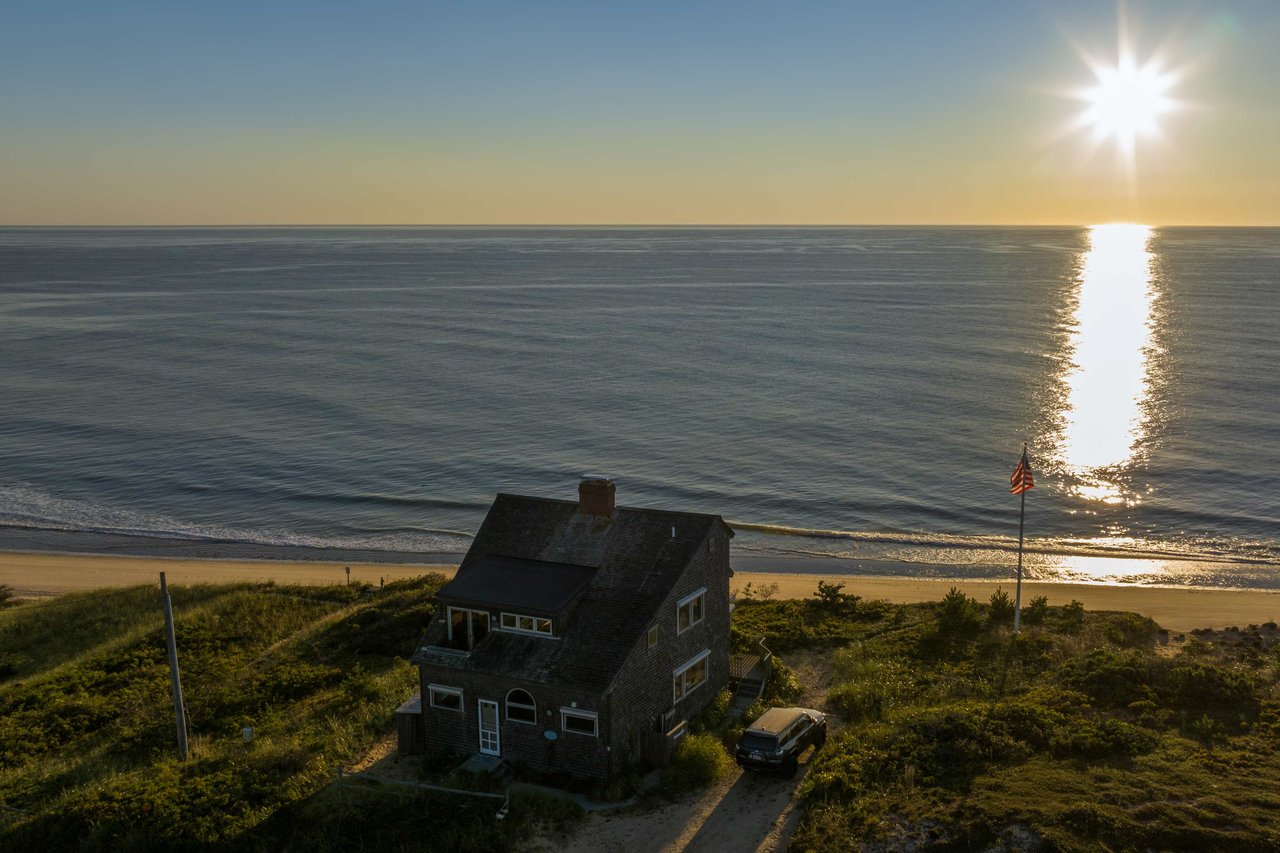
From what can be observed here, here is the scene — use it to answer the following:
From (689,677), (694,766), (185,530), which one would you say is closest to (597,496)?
(689,677)

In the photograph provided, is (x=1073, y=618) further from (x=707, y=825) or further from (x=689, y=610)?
(x=707, y=825)

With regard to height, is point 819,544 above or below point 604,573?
below

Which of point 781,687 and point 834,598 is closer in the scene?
point 781,687

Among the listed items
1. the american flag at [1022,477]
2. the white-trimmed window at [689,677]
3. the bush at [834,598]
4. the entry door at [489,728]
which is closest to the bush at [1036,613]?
the american flag at [1022,477]

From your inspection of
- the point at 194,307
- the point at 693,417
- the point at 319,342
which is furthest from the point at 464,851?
the point at 194,307

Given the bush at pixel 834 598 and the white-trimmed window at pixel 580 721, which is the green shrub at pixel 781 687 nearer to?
the white-trimmed window at pixel 580 721

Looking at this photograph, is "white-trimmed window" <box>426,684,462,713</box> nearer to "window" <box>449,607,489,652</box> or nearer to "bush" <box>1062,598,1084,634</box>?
"window" <box>449,607,489,652</box>

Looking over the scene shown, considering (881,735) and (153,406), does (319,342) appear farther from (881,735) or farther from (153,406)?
(881,735)

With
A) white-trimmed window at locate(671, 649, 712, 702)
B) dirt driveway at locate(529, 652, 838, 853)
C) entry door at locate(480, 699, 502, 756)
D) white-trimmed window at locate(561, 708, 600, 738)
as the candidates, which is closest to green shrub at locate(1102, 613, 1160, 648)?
white-trimmed window at locate(671, 649, 712, 702)
